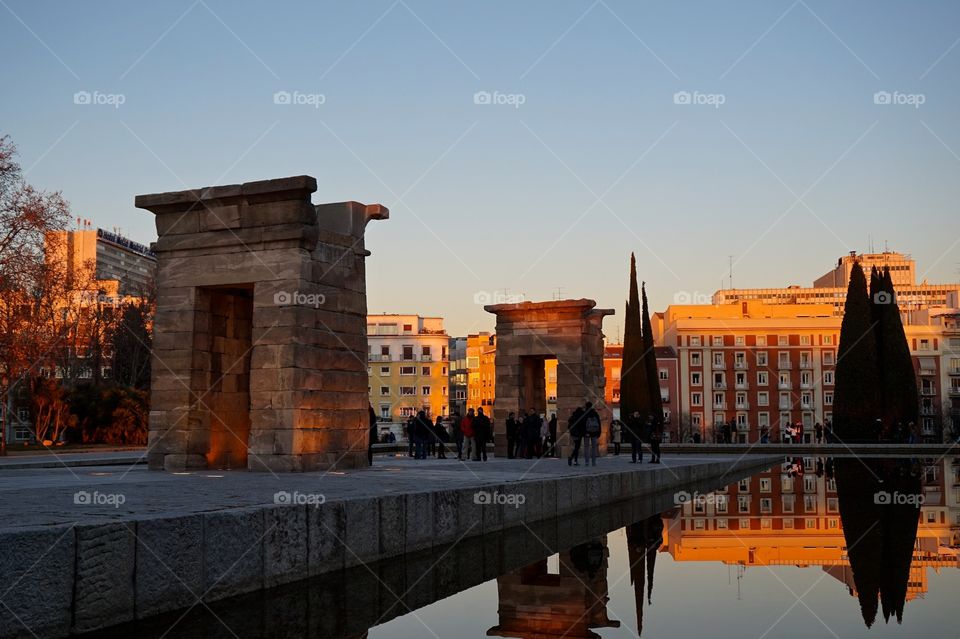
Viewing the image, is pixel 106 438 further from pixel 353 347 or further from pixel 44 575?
pixel 44 575

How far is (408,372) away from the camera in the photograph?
112 m

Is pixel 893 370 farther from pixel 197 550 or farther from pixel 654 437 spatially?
pixel 197 550

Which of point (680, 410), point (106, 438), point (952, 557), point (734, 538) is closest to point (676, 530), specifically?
point (734, 538)

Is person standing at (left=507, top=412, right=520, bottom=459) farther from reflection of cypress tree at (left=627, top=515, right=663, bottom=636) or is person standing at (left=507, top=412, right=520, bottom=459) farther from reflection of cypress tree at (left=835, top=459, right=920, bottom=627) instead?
reflection of cypress tree at (left=627, top=515, right=663, bottom=636)

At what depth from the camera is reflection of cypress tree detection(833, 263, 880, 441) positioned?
56781 mm

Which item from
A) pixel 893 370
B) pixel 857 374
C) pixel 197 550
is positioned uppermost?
pixel 893 370

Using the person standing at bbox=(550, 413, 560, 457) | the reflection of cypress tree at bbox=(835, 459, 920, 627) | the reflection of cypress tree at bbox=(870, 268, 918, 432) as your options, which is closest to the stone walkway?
the reflection of cypress tree at bbox=(835, 459, 920, 627)

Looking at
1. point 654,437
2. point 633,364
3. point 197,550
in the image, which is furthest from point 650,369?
point 197,550

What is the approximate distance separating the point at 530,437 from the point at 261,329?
1318cm

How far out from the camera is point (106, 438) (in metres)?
45.1

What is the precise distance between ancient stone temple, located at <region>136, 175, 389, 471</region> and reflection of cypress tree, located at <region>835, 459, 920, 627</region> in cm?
872

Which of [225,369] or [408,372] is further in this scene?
[408,372]

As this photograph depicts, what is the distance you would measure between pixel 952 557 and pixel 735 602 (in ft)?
13.7

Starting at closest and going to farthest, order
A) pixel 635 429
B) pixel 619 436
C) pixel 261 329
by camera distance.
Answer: pixel 261 329 → pixel 635 429 → pixel 619 436
